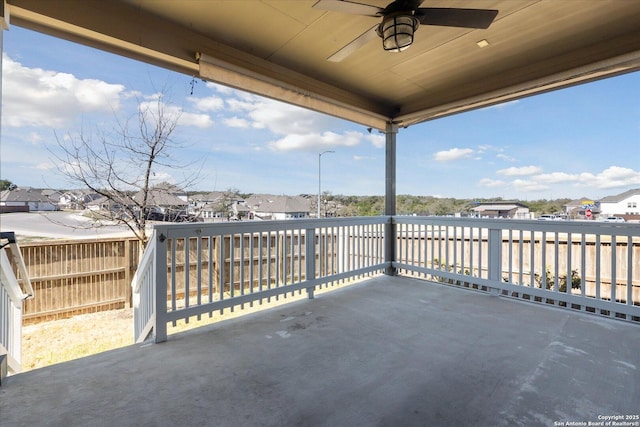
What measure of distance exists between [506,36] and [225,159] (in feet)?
17.3

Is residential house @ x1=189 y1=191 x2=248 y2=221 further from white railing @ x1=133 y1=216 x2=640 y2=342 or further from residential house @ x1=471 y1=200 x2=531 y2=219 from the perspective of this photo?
residential house @ x1=471 y1=200 x2=531 y2=219

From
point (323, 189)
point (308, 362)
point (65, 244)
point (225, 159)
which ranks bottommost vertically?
point (308, 362)

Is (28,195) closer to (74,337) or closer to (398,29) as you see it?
(74,337)

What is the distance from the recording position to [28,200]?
147 inches

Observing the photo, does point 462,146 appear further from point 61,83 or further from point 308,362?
point 61,83

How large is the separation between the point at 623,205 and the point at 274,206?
4162 millimetres

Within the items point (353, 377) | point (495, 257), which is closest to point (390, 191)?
point (495, 257)

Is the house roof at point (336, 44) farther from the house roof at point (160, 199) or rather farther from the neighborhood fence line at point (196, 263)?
the house roof at point (160, 199)

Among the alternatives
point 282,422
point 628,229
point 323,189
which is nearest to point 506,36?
point 628,229

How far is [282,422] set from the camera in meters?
1.35

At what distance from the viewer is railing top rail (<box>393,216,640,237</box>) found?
262cm

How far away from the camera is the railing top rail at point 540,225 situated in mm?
2615

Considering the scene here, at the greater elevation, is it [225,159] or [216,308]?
[225,159]

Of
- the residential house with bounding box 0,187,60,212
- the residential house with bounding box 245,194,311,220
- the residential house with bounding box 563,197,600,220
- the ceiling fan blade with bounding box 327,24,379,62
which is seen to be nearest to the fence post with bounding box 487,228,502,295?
the residential house with bounding box 563,197,600,220
